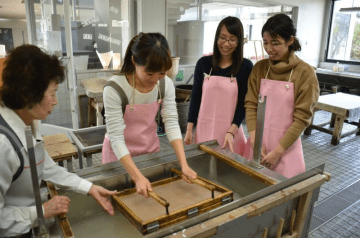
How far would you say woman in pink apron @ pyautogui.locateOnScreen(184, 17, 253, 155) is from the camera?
1.76 metres

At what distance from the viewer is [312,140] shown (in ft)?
14.4

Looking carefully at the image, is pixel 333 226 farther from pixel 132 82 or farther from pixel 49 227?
pixel 49 227

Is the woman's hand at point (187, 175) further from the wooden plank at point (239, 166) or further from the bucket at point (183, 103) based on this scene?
the bucket at point (183, 103)

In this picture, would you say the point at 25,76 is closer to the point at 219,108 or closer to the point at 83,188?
the point at 83,188

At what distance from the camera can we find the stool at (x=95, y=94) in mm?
3572

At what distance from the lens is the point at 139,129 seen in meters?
1.46

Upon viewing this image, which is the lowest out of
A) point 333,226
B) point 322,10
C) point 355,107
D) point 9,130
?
point 333,226

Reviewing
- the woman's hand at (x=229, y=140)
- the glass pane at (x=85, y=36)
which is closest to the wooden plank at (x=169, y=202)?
the woman's hand at (x=229, y=140)

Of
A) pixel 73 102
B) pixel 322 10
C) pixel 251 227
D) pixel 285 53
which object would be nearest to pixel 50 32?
pixel 73 102

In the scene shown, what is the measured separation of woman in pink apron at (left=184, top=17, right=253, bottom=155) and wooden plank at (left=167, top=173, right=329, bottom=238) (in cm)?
65

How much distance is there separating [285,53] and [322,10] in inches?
264

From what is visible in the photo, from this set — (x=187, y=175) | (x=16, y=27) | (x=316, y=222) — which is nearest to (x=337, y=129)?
(x=316, y=222)

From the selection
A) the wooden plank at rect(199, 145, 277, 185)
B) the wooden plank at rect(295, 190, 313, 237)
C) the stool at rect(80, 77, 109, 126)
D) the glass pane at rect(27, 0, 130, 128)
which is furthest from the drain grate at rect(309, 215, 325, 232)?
the glass pane at rect(27, 0, 130, 128)

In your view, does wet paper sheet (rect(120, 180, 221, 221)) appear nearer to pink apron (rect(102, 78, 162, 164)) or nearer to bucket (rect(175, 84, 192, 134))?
pink apron (rect(102, 78, 162, 164))
